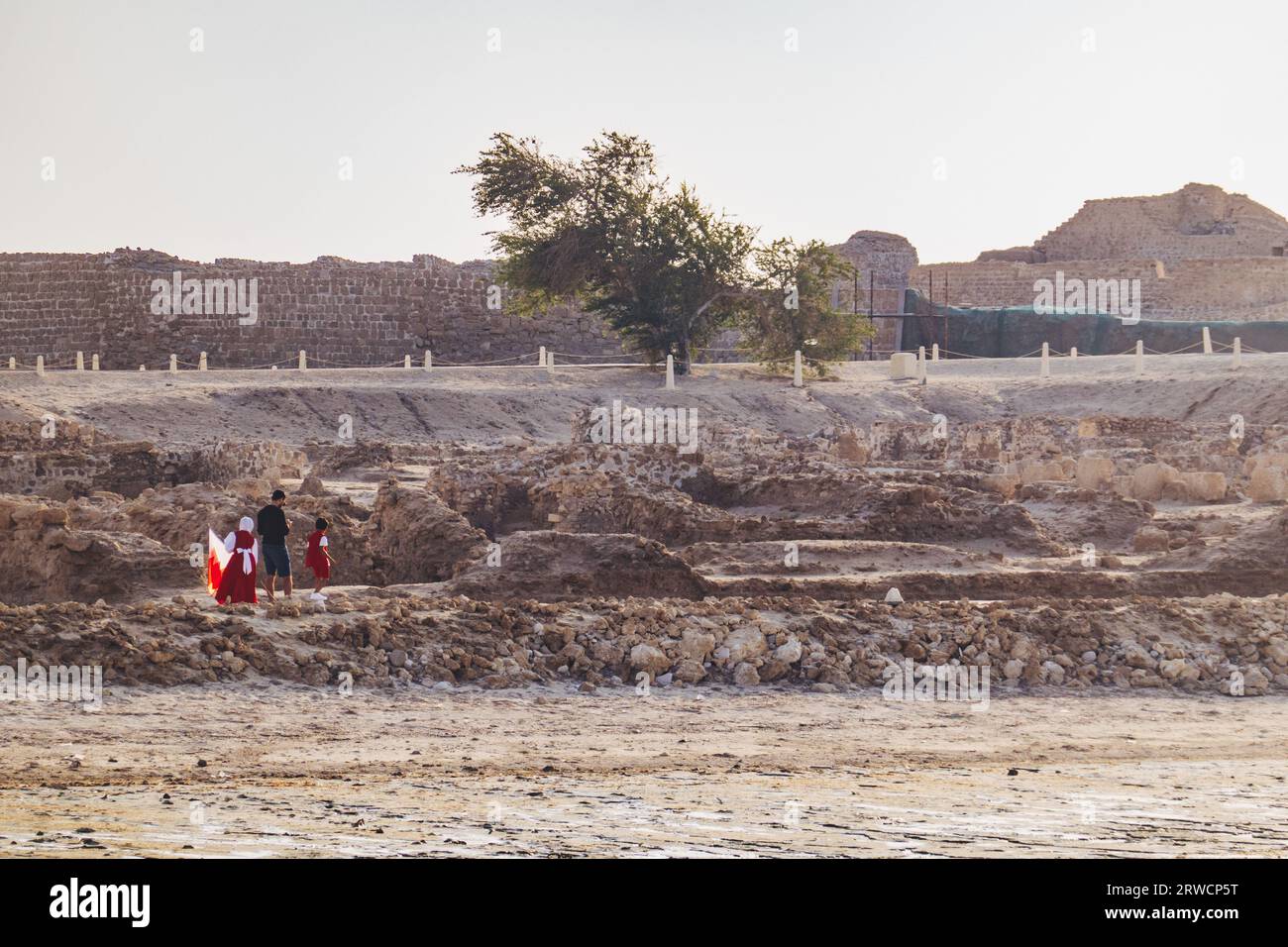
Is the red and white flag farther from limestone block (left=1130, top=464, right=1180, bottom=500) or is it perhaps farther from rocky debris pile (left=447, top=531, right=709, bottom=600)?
limestone block (left=1130, top=464, right=1180, bottom=500)

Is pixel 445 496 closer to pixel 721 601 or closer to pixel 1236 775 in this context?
pixel 721 601

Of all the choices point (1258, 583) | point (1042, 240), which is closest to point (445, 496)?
point (1258, 583)

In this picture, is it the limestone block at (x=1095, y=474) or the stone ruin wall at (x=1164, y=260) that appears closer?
the limestone block at (x=1095, y=474)

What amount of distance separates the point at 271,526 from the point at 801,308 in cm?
2512

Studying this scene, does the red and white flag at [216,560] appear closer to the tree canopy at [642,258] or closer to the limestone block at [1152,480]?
the limestone block at [1152,480]

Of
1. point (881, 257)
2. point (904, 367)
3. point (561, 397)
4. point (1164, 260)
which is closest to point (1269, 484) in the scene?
point (561, 397)

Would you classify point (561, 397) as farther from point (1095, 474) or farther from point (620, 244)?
point (1095, 474)

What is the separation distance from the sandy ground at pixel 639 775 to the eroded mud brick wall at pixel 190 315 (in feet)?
103

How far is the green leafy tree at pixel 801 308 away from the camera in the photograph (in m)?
36.2

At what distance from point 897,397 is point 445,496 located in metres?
17.9

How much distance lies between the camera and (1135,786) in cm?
777

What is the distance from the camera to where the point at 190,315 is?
4056 cm

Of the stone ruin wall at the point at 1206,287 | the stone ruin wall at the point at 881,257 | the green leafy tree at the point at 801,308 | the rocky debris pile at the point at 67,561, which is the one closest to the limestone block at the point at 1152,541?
the rocky debris pile at the point at 67,561

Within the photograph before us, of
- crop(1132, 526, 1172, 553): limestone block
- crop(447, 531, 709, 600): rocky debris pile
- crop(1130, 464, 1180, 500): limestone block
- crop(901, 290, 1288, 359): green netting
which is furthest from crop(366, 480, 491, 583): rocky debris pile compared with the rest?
crop(901, 290, 1288, 359): green netting
